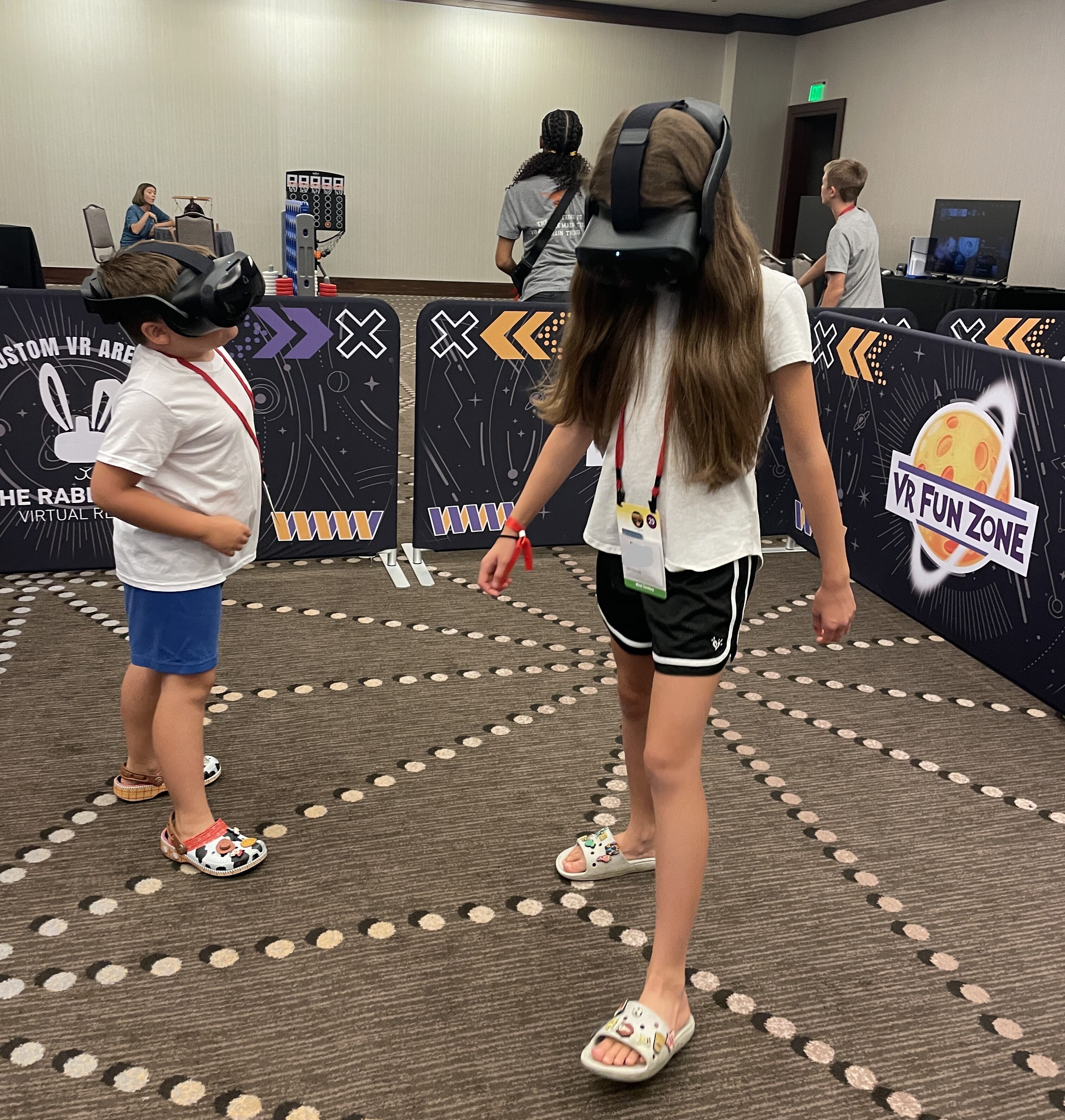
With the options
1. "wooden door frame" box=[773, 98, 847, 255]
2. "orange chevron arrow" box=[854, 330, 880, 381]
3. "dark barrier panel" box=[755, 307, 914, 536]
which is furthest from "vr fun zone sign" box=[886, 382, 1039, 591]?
"wooden door frame" box=[773, 98, 847, 255]

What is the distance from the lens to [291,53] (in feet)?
38.4

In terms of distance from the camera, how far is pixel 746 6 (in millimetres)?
12000

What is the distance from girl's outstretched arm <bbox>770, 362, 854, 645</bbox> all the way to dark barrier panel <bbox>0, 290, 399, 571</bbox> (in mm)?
2324

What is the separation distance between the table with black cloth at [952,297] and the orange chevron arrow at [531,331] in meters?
4.76

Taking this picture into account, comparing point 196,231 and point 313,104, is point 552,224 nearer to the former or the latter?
point 196,231

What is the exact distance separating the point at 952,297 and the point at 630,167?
8.07 m

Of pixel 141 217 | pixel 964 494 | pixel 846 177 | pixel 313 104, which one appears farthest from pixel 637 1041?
pixel 313 104

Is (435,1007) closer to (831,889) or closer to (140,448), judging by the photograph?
(831,889)

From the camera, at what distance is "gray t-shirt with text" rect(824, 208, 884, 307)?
4.85m

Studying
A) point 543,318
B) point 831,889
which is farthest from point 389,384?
point 831,889

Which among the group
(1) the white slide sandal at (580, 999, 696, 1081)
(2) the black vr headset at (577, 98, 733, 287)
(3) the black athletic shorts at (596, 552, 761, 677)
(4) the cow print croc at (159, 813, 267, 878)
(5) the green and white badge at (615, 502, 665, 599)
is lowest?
(4) the cow print croc at (159, 813, 267, 878)

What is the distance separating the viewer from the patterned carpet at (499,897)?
1521 millimetres

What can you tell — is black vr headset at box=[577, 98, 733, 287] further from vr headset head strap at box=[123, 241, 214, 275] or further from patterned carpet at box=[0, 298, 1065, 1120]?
patterned carpet at box=[0, 298, 1065, 1120]

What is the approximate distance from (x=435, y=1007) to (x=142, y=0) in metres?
12.6
